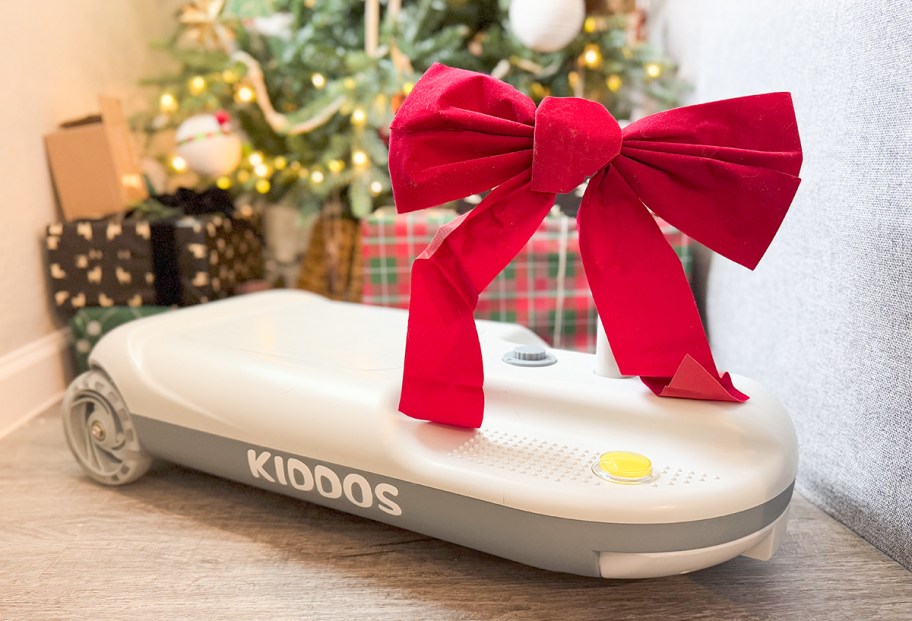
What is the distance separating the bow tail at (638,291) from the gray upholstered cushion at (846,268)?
0.18m

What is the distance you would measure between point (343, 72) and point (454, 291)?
1.03 m

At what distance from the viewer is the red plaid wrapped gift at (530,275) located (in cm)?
128

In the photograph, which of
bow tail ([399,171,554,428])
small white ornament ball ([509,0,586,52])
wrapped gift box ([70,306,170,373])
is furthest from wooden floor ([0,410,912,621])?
small white ornament ball ([509,0,586,52])

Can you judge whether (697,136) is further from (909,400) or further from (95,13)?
(95,13)

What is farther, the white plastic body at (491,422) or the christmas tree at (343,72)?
the christmas tree at (343,72)

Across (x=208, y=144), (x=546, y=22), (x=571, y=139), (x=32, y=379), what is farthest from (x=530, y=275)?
(x=32, y=379)

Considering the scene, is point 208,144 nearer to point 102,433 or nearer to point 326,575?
point 102,433

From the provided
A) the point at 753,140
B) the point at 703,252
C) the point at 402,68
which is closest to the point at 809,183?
the point at 753,140

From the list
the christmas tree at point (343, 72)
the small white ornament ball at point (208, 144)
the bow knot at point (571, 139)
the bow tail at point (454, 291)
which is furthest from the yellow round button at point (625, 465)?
the small white ornament ball at point (208, 144)

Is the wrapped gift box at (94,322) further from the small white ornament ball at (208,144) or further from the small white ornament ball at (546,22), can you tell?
the small white ornament ball at (546,22)

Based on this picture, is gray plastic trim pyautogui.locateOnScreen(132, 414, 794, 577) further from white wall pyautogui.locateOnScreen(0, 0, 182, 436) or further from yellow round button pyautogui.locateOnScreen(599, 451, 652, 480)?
white wall pyautogui.locateOnScreen(0, 0, 182, 436)

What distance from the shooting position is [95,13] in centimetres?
152

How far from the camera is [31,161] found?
128cm

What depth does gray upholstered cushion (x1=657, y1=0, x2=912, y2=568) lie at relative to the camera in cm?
72
